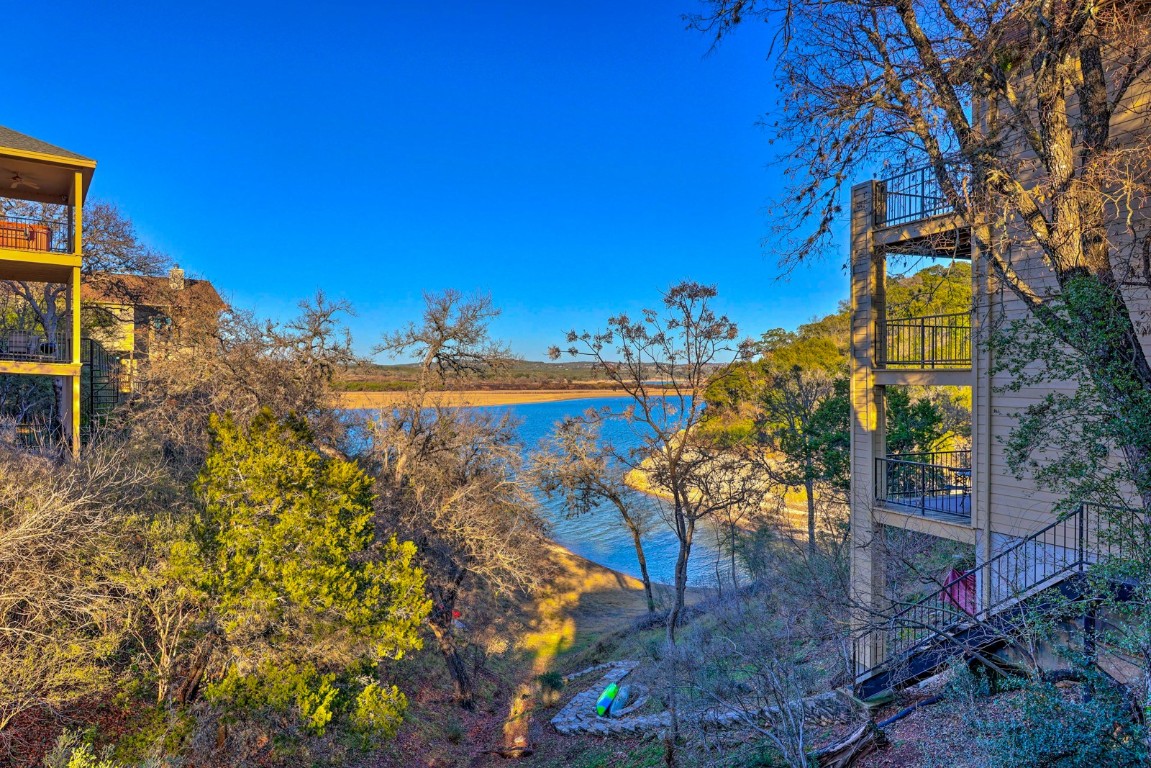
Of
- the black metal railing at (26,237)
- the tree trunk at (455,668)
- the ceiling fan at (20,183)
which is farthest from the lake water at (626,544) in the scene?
the ceiling fan at (20,183)

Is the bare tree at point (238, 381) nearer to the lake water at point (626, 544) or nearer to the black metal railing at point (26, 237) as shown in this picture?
the black metal railing at point (26, 237)

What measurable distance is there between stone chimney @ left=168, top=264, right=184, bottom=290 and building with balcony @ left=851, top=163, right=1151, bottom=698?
29.9 meters

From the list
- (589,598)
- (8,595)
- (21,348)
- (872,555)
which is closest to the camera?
(8,595)

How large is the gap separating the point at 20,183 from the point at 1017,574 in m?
23.3

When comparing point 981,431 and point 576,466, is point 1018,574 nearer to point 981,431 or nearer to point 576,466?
point 981,431

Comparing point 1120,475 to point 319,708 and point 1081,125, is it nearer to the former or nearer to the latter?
point 1081,125

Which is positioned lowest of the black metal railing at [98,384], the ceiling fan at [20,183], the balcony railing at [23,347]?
the black metal railing at [98,384]

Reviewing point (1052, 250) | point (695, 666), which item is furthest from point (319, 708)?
point (1052, 250)

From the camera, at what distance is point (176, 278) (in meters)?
33.0

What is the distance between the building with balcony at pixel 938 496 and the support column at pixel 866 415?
2 cm

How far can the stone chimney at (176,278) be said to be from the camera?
3031 cm

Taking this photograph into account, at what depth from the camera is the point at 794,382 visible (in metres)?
26.7

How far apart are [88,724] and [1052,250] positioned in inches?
524

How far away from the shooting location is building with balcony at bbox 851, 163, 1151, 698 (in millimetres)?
8016
